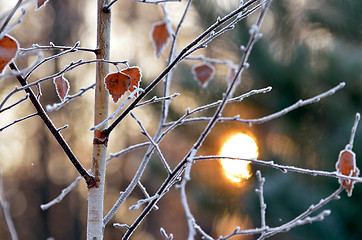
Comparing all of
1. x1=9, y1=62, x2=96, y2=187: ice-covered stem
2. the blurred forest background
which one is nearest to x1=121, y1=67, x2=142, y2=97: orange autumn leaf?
x1=9, y1=62, x2=96, y2=187: ice-covered stem

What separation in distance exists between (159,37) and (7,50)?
36 centimetres

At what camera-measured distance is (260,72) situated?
5332 millimetres

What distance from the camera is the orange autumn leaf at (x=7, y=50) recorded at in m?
0.59

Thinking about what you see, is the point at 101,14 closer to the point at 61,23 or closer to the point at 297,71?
the point at 297,71

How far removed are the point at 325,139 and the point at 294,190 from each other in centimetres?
66

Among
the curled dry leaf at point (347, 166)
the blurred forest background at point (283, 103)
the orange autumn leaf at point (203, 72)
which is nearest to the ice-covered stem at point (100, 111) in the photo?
the orange autumn leaf at point (203, 72)

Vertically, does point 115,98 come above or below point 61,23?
below

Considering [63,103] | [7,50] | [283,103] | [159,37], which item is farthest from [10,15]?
[283,103]

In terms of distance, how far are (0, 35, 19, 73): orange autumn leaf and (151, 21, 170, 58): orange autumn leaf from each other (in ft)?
1.09

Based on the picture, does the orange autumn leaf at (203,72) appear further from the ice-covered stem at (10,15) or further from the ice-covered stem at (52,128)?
the ice-covered stem at (10,15)

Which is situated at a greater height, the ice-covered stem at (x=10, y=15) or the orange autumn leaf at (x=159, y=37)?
the orange autumn leaf at (x=159, y=37)

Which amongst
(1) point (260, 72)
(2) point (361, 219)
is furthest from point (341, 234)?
(1) point (260, 72)

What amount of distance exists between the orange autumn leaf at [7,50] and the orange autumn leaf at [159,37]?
331 millimetres

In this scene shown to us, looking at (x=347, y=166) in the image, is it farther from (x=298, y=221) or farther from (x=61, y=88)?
(x=61, y=88)
